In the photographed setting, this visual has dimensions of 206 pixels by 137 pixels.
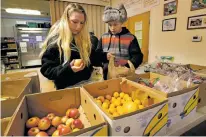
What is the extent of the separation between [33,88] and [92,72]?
540 mm

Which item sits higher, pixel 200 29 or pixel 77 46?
pixel 200 29

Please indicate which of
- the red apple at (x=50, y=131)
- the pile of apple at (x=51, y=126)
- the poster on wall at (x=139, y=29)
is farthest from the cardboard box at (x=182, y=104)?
the poster on wall at (x=139, y=29)

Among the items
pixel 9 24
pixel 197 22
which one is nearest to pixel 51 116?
pixel 197 22

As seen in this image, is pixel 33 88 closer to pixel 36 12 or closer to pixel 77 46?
pixel 77 46

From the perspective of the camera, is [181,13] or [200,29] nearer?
[200,29]

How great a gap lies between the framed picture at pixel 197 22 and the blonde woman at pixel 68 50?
195 cm

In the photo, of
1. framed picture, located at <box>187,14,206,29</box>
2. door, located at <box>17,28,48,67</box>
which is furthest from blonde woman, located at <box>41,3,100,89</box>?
door, located at <box>17,28,48,67</box>

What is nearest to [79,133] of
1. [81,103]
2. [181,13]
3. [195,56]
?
[81,103]

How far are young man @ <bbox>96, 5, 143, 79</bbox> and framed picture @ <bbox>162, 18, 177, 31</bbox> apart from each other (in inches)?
57.0

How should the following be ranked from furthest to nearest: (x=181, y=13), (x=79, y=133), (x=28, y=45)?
1. (x=28, y=45)
2. (x=181, y=13)
3. (x=79, y=133)

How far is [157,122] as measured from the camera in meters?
0.59

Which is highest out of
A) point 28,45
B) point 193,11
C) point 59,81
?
point 193,11

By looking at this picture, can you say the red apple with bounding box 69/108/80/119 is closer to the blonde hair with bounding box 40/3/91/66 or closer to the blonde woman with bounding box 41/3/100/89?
the blonde woman with bounding box 41/3/100/89

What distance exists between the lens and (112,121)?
19.2 inches
